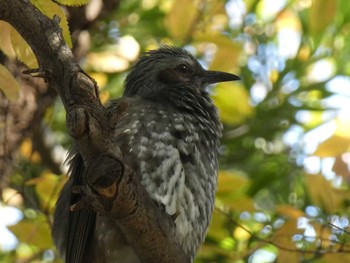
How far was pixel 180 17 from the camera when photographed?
16.3ft

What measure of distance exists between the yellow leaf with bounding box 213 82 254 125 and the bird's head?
455 mm

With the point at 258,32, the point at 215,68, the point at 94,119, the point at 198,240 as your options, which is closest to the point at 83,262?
the point at 198,240

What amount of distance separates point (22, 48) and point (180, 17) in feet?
6.10

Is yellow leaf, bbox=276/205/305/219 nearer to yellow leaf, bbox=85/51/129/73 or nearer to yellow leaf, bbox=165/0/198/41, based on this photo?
yellow leaf, bbox=165/0/198/41

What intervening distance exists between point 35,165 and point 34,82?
70 centimetres

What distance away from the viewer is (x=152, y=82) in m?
4.67

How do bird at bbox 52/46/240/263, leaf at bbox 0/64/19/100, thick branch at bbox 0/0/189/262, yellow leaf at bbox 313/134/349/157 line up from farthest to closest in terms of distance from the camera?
yellow leaf at bbox 313/134/349/157, bird at bbox 52/46/240/263, leaf at bbox 0/64/19/100, thick branch at bbox 0/0/189/262

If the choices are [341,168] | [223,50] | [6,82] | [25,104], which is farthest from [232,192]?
[6,82]

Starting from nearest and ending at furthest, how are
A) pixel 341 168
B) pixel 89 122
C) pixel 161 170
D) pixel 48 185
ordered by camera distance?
pixel 89 122, pixel 161 170, pixel 341 168, pixel 48 185

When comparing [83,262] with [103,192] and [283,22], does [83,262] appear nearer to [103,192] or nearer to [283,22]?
[103,192]

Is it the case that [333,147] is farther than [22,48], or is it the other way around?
[333,147]

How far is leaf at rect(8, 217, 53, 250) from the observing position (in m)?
4.49

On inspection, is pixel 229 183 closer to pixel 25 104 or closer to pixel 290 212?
pixel 290 212

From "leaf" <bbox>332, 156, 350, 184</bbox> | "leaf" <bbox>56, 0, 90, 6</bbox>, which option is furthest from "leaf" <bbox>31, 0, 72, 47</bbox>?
"leaf" <bbox>332, 156, 350, 184</bbox>
